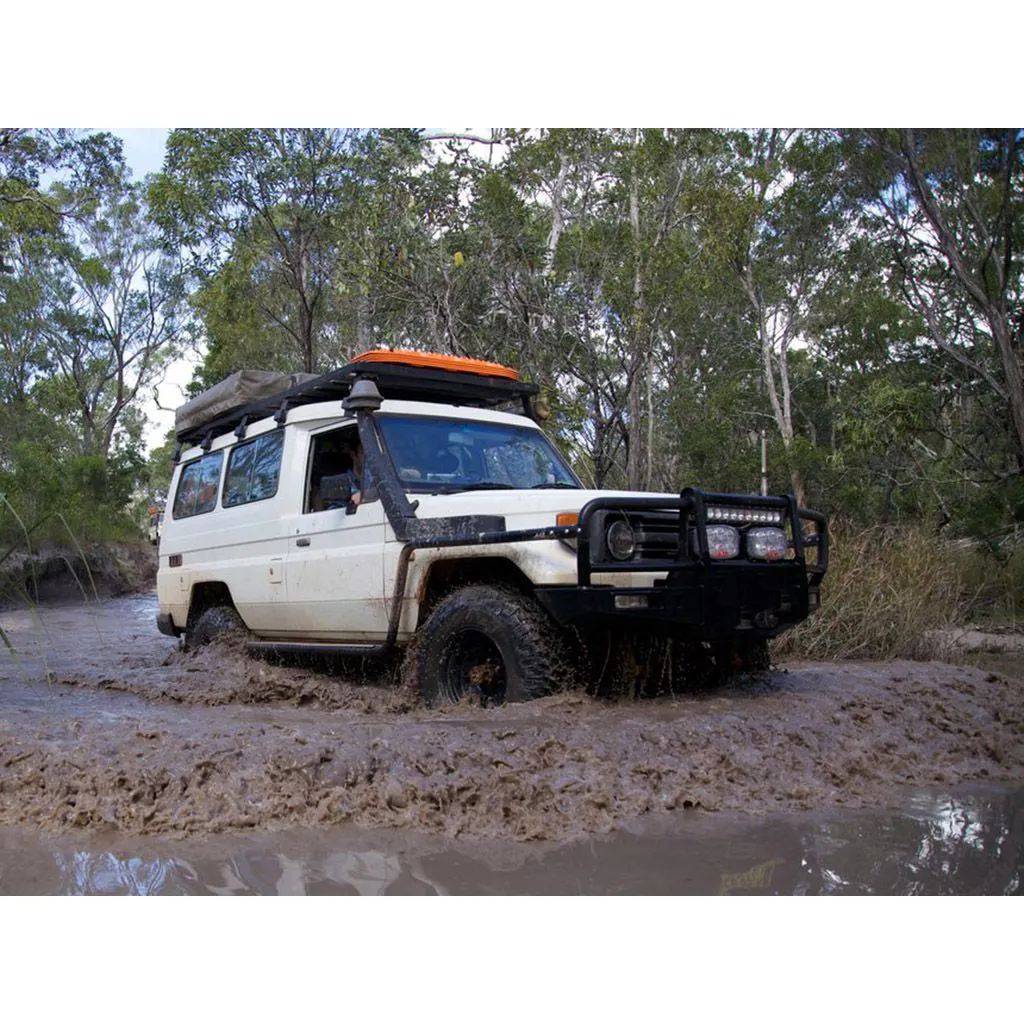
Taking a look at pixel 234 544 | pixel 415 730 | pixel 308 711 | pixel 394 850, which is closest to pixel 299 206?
pixel 234 544

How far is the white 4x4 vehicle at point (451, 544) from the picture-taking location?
4633 millimetres

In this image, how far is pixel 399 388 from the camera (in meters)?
6.36

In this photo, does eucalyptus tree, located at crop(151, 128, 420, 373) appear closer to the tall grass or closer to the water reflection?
the tall grass

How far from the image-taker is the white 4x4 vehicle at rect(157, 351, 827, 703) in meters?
4.63

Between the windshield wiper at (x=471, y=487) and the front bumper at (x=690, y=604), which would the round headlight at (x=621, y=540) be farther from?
the windshield wiper at (x=471, y=487)

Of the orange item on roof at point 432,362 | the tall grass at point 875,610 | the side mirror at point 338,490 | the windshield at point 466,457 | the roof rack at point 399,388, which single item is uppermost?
the orange item on roof at point 432,362

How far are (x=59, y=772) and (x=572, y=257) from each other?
1074cm

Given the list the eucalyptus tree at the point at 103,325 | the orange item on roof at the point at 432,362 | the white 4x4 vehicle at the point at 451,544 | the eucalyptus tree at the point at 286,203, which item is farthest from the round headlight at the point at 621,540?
the eucalyptus tree at the point at 103,325

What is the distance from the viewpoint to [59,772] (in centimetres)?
392

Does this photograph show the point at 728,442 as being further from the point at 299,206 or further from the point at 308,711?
the point at 308,711

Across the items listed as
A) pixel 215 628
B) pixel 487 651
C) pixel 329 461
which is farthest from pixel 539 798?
pixel 215 628

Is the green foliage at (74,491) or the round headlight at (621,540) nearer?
the round headlight at (621,540)

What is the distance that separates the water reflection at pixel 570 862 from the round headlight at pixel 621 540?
1.37 meters

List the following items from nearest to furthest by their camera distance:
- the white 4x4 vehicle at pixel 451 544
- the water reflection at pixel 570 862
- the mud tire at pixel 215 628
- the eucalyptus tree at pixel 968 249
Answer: the water reflection at pixel 570 862, the white 4x4 vehicle at pixel 451 544, the mud tire at pixel 215 628, the eucalyptus tree at pixel 968 249
